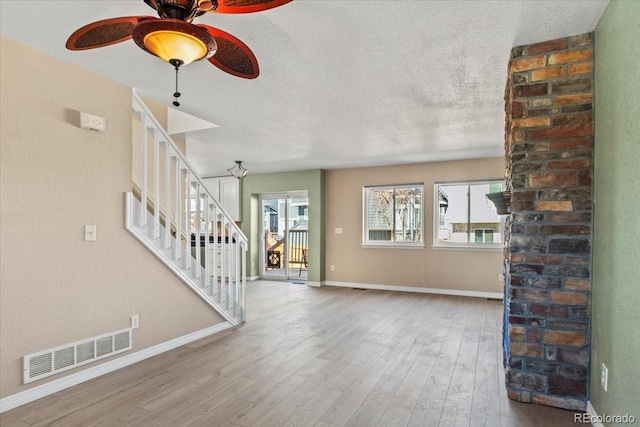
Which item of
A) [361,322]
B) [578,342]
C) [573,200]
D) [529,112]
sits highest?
[529,112]

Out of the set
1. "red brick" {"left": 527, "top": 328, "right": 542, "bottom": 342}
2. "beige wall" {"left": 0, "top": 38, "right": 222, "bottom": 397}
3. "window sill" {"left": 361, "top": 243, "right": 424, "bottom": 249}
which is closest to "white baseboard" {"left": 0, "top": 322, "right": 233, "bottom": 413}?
"beige wall" {"left": 0, "top": 38, "right": 222, "bottom": 397}

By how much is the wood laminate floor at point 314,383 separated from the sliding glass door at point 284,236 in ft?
11.6

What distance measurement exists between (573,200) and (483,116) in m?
1.75

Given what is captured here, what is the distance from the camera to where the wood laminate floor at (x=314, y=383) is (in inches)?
85.3

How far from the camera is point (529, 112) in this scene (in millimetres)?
2318

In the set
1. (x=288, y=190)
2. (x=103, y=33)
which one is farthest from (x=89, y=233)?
(x=288, y=190)

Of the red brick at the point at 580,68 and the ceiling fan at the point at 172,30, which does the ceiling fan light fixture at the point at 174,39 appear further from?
the red brick at the point at 580,68

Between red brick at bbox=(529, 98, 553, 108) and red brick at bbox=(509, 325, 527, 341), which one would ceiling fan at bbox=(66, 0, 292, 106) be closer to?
red brick at bbox=(529, 98, 553, 108)

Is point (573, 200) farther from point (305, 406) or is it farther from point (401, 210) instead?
point (401, 210)

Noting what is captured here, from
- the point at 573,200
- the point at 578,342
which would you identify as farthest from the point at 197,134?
the point at 578,342

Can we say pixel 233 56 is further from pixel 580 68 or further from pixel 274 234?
pixel 274 234

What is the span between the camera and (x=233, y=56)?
5.36ft

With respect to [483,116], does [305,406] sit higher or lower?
lower

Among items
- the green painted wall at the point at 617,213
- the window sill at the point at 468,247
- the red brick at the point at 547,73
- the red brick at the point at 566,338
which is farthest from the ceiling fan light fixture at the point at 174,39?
the window sill at the point at 468,247
